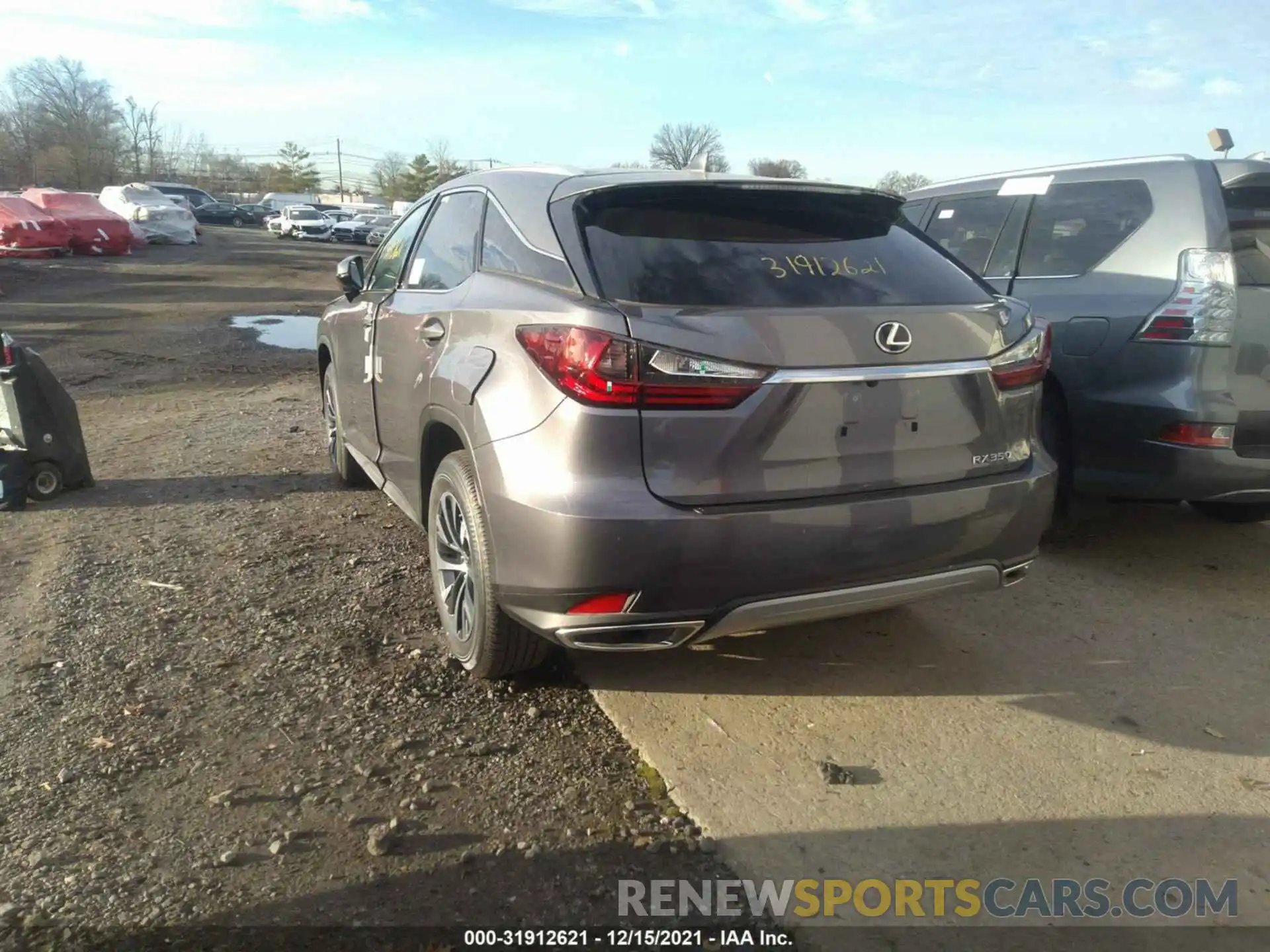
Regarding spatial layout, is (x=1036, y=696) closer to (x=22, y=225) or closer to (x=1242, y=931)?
(x=1242, y=931)

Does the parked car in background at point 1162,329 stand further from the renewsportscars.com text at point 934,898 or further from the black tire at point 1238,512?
the renewsportscars.com text at point 934,898

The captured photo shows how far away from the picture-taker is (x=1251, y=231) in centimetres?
409

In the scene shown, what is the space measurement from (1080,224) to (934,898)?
369cm

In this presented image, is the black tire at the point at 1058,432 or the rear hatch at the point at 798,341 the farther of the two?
the black tire at the point at 1058,432

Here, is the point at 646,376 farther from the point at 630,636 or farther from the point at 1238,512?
the point at 1238,512

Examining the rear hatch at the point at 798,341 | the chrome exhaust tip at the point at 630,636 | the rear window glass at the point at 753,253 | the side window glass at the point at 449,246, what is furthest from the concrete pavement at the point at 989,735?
the side window glass at the point at 449,246

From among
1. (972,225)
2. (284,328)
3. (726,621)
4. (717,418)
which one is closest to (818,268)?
(717,418)

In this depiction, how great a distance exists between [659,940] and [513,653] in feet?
3.83

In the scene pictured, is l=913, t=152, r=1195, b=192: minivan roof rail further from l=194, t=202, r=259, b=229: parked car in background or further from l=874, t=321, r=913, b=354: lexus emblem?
l=194, t=202, r=259, b=229: parked car in background

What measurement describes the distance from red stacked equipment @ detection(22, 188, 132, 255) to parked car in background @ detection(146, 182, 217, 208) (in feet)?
57.6

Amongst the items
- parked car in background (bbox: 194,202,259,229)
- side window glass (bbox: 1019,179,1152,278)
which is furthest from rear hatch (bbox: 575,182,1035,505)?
parked car in background (bbox: 194,202,259,229)

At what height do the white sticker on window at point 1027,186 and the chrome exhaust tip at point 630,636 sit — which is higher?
the white sticker on window at point 1027,186

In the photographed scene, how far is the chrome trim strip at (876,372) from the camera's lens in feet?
8.79

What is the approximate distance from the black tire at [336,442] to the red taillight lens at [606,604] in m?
2.98
